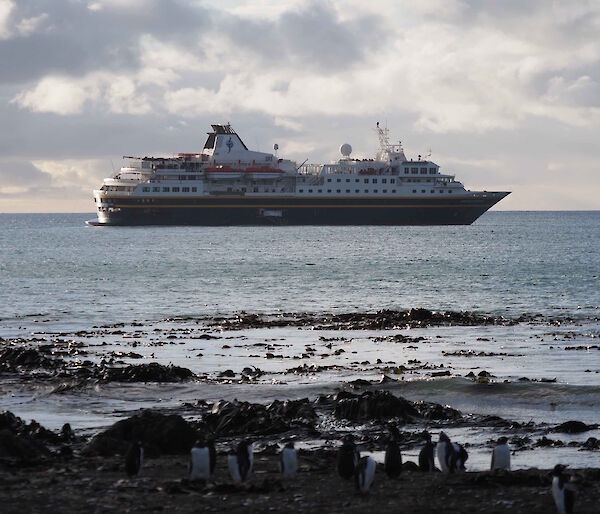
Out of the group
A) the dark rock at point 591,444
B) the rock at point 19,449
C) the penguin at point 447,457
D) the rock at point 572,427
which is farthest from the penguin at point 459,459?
the rock at point 19,449

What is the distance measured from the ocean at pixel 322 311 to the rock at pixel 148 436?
3.00m

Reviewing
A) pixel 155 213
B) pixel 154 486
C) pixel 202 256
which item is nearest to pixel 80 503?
pixel 154 486

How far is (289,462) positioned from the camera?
547 inches

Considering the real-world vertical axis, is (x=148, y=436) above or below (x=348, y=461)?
below

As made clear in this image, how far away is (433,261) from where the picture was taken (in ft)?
251

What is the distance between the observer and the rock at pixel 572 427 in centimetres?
1797

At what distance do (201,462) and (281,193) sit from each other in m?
133

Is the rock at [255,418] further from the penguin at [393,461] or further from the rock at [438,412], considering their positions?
the penguin at [393,461]

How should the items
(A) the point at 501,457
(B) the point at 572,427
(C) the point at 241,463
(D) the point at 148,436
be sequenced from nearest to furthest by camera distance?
(C) the point at 241,463 < (A) the point at 501,457 < (D) the point at 148,436 < (B) the point at 572,427

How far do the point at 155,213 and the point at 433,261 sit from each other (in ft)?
243

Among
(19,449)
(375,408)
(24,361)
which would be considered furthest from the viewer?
(24,361)

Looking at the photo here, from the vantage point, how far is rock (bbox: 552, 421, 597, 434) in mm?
17969

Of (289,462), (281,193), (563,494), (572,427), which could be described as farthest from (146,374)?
(281,193)

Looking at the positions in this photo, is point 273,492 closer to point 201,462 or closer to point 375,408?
point 201,462
